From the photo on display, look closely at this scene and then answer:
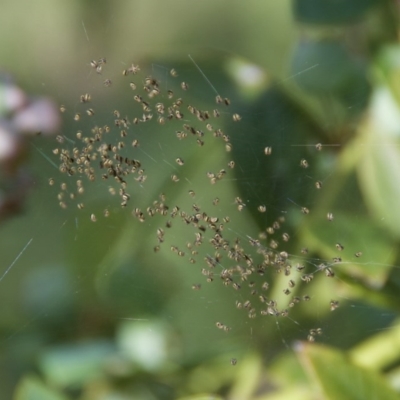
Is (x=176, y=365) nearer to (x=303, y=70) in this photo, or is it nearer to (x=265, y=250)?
(x=265, y=250)

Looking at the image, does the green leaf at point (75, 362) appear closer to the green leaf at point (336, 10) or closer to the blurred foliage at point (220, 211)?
the blurred foliage at point (220, 211)

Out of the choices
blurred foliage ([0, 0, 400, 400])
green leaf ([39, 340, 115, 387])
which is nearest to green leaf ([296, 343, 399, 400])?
blurred foliage ([0, 0, 400, 400])

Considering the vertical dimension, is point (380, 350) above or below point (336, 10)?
below

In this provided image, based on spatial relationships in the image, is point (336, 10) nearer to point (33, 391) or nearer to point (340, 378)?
point (340, 378)

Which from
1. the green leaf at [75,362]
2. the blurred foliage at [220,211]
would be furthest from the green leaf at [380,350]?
the green leaf at [75,362]

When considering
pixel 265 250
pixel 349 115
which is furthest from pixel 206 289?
pixel 349 115

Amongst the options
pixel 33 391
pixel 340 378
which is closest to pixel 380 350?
pixel 340 378
